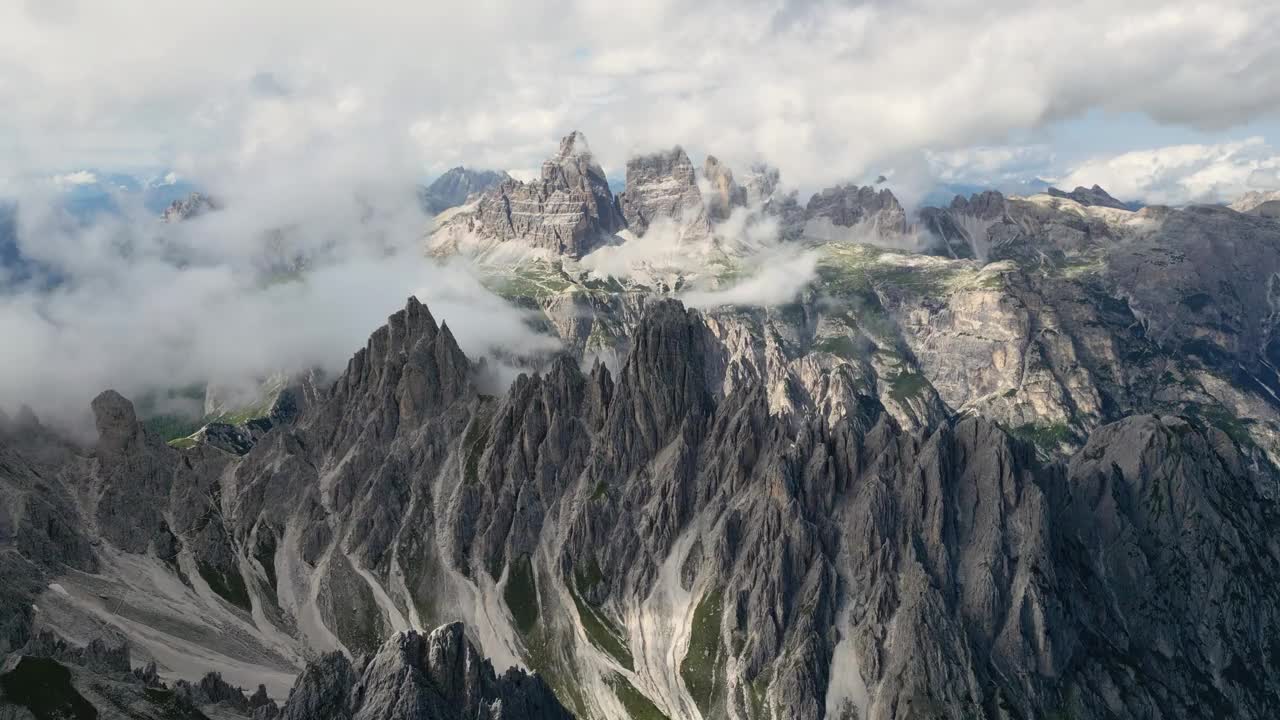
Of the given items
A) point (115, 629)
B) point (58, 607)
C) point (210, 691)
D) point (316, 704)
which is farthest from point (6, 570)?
point (316, 704)

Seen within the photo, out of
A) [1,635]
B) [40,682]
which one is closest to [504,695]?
[40,682]

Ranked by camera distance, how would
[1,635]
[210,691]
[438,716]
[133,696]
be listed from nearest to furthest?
[438,716] < [133,696] < [210,691] < [1,635]

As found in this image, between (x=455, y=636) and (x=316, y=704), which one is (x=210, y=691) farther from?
(x=455, y=636)

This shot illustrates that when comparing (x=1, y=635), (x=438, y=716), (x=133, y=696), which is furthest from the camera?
(x=1, y=635)

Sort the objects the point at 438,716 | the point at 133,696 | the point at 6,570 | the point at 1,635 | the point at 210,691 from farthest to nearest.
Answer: the point at 6,570 → the point at 1,635 → the point at 210,691 → the point at 133,696 → the point at 438,716

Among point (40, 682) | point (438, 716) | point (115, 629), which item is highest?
point (40, 682)

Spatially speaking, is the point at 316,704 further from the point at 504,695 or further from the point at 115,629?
the point at 115,629

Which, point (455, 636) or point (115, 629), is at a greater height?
point (455, 636)

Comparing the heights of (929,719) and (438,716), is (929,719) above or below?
below

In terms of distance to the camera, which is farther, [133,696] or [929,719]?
[929,719]
